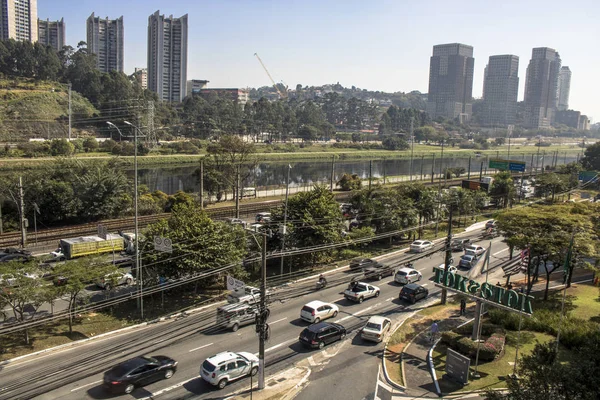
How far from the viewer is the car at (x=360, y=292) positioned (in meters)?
24.9

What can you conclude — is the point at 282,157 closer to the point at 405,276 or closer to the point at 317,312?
the point at 405,276

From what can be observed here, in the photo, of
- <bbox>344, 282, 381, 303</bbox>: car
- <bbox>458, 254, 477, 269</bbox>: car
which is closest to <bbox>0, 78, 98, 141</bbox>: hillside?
<bbox>344, 282, 381, 303</bbox>: car

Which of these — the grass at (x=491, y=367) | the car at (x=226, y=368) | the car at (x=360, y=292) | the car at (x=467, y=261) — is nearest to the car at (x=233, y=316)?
the car at (x=226, y=368)

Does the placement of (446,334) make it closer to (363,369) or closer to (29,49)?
(363,369)

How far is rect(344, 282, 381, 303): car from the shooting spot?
81.7 ft

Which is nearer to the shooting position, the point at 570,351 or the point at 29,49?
the point at 570,351

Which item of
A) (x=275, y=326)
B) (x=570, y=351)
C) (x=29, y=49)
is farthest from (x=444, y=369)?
(x=29, y=49)

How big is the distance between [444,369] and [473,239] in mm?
24641

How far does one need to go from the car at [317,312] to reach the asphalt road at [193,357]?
0.38 meters

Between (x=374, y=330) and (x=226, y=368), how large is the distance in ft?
22.1

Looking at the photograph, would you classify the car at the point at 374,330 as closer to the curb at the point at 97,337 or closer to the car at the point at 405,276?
the curb at the point at 97,337

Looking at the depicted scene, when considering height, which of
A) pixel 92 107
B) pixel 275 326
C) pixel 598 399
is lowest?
pixel 275 326

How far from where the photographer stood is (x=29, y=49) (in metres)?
118

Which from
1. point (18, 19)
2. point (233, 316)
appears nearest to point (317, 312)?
point (233, 316)
